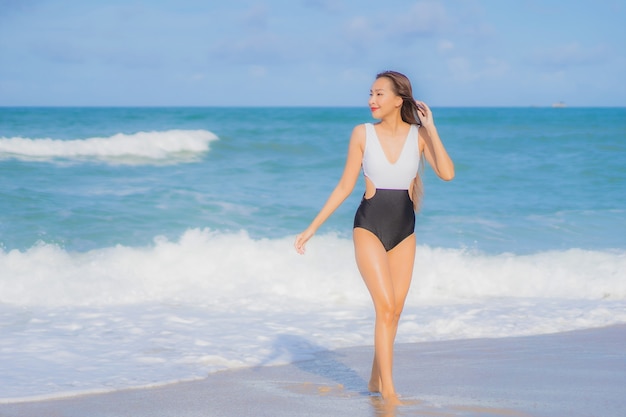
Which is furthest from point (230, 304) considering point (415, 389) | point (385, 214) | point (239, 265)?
point (385, 214)

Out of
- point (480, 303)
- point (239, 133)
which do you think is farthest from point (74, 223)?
point (239, 133)

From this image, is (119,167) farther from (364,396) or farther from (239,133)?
(364,396)

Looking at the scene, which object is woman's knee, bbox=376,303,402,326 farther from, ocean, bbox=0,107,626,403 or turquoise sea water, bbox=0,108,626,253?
turquoise sea water, bbox=0,108,626,253

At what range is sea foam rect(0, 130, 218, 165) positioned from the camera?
20.7 meters

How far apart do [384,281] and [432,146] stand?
0.84 m

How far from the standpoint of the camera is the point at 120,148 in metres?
23.1

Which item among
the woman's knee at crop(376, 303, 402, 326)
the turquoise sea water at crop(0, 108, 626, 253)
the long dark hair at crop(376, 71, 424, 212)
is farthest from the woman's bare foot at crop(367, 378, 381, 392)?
the turquoise sea water at crop(0, 108, 626, 253)

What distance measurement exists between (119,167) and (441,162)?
1585 cm

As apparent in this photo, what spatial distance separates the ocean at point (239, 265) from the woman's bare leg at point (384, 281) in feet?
6.20
